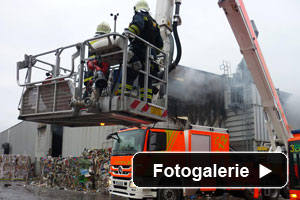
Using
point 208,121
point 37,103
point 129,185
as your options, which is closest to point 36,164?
point 208,121

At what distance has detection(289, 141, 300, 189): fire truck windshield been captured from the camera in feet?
18.6

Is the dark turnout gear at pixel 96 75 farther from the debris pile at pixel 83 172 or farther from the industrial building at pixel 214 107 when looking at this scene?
the industrial building at pixel 214 107

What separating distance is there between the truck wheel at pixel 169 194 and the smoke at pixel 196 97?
23.6 ft

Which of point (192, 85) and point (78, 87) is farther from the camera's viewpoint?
point (192, 85)

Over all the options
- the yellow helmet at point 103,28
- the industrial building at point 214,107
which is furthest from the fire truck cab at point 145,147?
the industrial building at point 214,107

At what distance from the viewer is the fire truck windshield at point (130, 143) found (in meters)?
8.62

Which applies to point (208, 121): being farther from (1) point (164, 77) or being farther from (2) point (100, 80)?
(2) point (100, 80)

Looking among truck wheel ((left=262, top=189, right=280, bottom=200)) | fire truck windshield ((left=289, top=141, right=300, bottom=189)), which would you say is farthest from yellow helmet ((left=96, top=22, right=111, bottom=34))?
truck wheel ((left=262, top=189, right=280, bottom=200))

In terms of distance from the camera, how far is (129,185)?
8383 mm

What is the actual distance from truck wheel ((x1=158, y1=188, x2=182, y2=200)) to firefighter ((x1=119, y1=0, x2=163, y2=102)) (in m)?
4.26

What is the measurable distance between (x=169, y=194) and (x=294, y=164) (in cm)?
381

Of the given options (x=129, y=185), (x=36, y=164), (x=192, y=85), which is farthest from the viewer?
(x=36, y=164)

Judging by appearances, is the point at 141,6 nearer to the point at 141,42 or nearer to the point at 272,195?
the point at 141,42

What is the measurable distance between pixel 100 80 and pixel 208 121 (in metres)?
13.8
